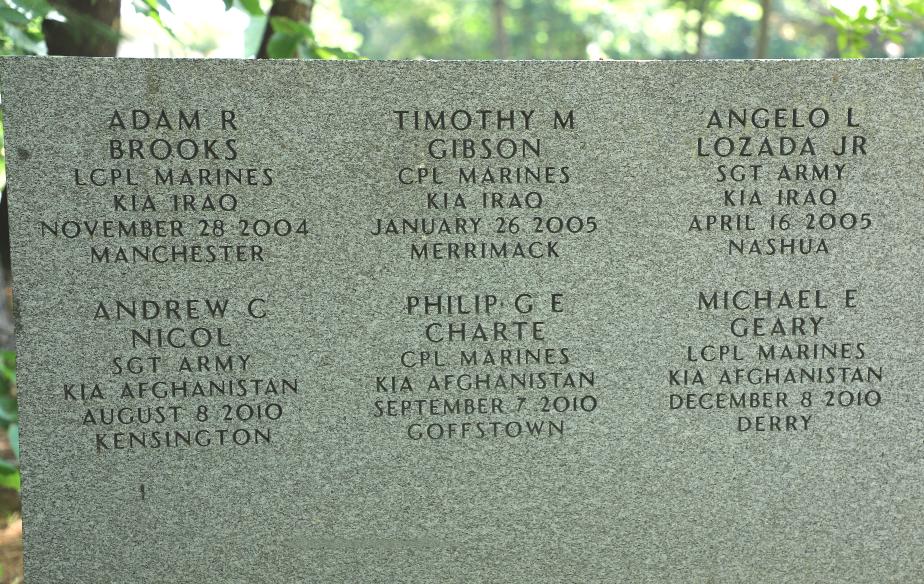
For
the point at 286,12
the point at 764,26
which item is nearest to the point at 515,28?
the point at 764,26

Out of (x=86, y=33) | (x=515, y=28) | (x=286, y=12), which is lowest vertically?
(x=86, y=33)

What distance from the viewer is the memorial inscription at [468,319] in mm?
3715

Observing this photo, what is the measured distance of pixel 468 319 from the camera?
3871 millimetres

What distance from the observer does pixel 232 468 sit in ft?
12.6

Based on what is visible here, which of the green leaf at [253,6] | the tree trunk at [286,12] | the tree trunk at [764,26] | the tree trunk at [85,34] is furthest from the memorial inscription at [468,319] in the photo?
the tree trunk at [764,26]

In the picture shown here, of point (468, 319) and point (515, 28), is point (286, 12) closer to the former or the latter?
point (468, 319)

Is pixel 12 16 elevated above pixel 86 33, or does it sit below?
below

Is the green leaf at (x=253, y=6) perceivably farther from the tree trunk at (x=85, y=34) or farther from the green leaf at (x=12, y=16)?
the green leaf at (x=12, y=16)

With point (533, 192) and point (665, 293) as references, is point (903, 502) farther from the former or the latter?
point (533, 192)

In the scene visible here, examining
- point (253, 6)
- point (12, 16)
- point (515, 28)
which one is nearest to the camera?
point (12, 16)

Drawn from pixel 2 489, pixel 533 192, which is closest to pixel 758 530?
pixel 533 192

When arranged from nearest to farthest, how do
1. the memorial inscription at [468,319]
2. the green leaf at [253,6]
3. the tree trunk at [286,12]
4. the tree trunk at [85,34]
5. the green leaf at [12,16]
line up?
the memorial inscription at [468,319] → the green leaf at [12,16] → the green leaf at [253,6] → the tree trunk at [85,34] → the tree trunk at [286,12]

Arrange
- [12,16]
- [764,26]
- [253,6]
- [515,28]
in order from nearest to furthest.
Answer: [12,16], [253,6], [764,26], [515,28]

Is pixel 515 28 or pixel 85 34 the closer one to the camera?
pixel 85 34
